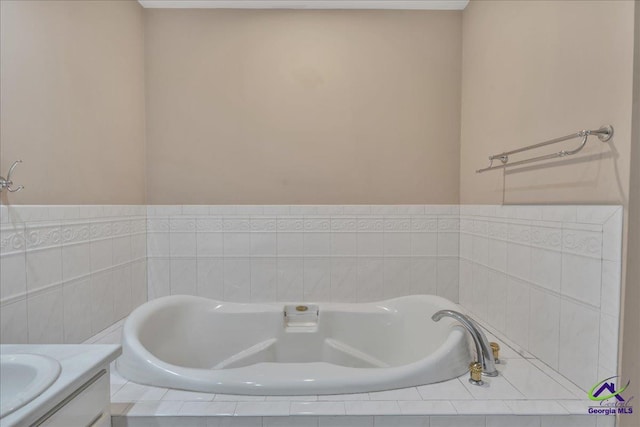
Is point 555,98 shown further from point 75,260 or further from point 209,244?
point 75,260

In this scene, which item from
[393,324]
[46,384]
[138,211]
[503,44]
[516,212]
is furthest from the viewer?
[138,211]

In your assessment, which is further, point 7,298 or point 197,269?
point 197,269

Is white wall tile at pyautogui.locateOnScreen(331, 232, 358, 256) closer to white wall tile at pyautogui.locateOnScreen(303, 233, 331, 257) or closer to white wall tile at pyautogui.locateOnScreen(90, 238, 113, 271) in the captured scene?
white wall tile at pyautogui.locateOnScreen(303, 233, 331, 257)

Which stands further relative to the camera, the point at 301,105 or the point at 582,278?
the point at 301,105

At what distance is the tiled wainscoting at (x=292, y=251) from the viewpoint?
218 cm

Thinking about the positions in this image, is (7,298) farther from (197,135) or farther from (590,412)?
(590,412)

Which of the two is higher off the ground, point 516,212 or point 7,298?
point 516,212

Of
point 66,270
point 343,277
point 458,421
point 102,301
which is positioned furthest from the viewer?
point 343,277

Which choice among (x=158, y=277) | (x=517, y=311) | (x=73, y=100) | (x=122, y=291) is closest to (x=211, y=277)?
(x=158, y=277)

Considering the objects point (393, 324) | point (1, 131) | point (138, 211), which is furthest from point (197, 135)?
point (393, 324)

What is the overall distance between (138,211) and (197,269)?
0.50 m

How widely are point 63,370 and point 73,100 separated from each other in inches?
48.1

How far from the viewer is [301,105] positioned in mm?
2172

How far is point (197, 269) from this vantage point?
219 centimetres
